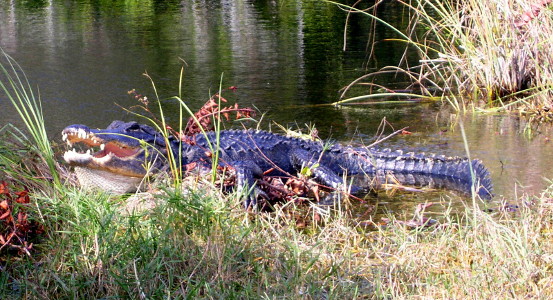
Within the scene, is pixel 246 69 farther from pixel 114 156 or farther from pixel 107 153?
pixel 114 156

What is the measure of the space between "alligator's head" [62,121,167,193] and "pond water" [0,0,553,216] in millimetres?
562

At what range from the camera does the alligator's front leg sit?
14.6ft

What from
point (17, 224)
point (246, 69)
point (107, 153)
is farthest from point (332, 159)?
point (246, 69)

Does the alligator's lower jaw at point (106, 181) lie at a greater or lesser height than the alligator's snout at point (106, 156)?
lesser

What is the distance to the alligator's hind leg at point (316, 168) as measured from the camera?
5043 mm

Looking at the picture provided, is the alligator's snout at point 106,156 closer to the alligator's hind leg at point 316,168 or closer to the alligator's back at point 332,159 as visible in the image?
the alligator's back at point 332,159

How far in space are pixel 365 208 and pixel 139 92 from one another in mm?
3697

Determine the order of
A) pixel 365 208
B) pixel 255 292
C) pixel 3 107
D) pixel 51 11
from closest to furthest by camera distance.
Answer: pixel 255 292, pixel 365 208, pixel 3 107, pixel 51 11

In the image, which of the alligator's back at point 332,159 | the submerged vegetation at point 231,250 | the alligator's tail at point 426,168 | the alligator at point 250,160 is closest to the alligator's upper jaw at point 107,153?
the alligator at point 250,160

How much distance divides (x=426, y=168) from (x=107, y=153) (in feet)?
6.92

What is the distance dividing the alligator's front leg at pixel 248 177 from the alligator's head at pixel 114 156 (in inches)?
18.6

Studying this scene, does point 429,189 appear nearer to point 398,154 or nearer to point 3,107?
point 398,154

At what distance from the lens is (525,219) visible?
3.74m

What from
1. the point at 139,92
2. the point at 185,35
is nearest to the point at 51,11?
the point at 185,35
